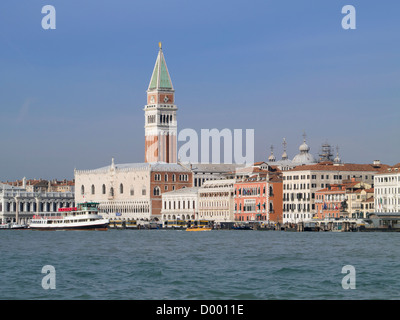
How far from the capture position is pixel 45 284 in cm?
2581

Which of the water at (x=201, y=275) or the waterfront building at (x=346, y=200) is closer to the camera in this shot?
the water at (x=201, y=275)

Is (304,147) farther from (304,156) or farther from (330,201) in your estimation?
(330,201)

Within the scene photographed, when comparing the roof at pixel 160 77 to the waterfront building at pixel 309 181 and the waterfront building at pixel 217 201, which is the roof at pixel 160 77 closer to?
the waterfront building at pixel 217 201

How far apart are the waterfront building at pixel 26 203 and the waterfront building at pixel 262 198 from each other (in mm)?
47045

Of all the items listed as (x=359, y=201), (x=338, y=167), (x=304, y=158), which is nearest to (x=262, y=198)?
(x=338, y=167)

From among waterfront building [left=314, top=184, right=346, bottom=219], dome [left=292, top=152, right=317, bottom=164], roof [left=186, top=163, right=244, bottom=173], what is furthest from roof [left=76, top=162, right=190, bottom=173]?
waterfront building [left=314, top=184, right=346, bottom=219]

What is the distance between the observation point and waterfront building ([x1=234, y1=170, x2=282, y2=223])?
106 m

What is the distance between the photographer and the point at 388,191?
91.9 meters

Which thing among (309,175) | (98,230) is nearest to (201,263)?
(98,230)

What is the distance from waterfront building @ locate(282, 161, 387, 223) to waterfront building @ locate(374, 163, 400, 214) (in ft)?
28.9

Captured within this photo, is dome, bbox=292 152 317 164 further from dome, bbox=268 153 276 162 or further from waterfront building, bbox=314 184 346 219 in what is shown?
waterfront building, bbox=314 184 346 219

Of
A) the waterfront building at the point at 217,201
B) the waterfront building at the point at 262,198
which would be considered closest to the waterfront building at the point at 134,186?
the waterfront building at the point at 217,201

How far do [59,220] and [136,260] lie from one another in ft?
201

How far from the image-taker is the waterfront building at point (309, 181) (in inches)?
3976
